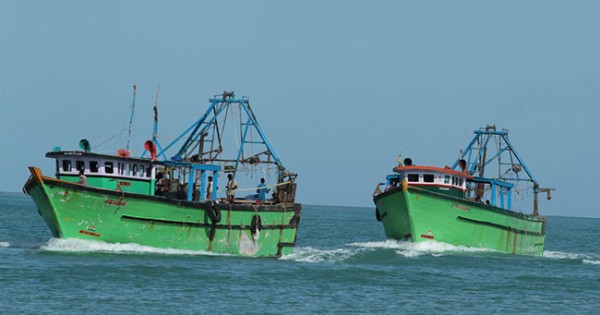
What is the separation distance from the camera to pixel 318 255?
46531 mm

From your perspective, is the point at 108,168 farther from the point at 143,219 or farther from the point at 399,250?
the point at 399,250

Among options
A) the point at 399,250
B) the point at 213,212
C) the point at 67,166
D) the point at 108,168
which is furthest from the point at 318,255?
the point at 67,166

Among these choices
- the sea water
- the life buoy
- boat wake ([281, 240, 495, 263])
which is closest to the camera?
the sea water

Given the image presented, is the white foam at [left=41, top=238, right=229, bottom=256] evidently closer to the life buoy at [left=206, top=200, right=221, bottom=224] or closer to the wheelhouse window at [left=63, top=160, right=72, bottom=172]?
the life buoy at [left=206, top=200, right=221, bottom=224]

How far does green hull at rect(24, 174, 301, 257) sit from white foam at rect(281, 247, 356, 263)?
2.67 meters

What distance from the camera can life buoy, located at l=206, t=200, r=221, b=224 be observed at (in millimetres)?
38375

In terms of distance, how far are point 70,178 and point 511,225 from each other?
27290 millimetres

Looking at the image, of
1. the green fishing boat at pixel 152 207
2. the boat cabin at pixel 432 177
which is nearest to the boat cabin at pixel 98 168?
the green fishing boat at pixel 152 207

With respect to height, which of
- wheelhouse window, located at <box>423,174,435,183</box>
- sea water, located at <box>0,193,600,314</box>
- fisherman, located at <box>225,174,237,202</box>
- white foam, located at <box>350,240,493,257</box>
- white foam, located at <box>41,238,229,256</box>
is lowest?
sea water, located at <box>0,193,600,314</box>

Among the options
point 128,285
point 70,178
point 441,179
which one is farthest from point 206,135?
point 128,285

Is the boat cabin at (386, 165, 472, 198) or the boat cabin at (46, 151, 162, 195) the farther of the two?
the boat cabin at (386, 165, 472, 198)

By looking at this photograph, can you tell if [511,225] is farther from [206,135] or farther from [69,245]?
Result: [69,245]

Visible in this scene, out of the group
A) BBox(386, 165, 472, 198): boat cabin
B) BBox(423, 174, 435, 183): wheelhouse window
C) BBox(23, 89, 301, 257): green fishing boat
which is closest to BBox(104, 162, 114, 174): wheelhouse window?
BBox(23, 89, 301, 257): green fishing boat

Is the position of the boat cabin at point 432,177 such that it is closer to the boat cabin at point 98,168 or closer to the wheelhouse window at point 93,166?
the boat cabin at point 98,168
